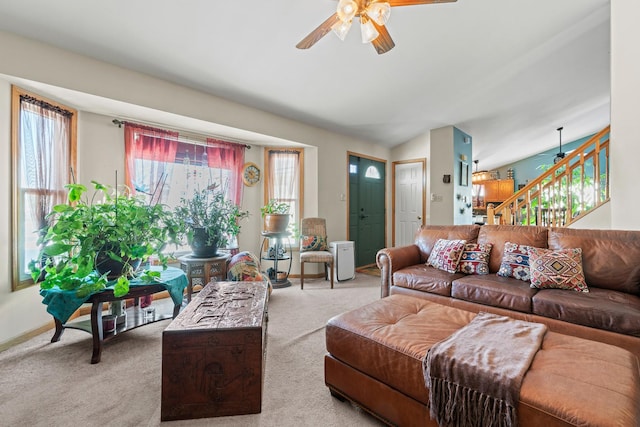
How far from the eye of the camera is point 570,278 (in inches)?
82.4

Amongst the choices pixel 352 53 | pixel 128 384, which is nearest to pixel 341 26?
pixel 352 53

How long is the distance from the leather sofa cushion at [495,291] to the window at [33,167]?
3370mm

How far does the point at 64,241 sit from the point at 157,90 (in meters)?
1.63

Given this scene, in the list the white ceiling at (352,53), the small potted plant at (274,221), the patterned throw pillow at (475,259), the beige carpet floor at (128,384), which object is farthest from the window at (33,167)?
the patterned throw pillow at (475,259)

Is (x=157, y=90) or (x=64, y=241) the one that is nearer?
(x=64, y=241)

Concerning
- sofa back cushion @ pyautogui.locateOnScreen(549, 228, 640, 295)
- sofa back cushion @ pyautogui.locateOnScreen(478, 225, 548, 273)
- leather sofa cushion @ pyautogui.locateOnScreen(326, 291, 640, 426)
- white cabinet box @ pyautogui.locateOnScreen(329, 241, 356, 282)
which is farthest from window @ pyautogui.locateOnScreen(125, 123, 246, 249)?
sofa back cushion @ pyautogui.locateOnScreen(549, 228, 640, 295)

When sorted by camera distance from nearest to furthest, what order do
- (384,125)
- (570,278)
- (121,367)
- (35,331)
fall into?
(121,367)
(570,278)
(35,331)
(384,125)

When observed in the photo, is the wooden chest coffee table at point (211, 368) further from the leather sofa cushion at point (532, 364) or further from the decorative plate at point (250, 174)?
the decorative plate at point (250, 174)

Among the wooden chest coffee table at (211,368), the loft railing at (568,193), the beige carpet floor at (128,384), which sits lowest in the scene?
the beige carpet floor at (128,384)

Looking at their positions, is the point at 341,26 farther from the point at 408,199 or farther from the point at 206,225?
the point at 408,199

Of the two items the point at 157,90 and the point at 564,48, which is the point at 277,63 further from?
the point at 564,48

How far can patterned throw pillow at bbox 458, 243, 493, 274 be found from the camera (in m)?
2.58

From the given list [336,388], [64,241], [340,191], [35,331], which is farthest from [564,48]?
[35,331]

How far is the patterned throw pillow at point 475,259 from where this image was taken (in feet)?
8.48
